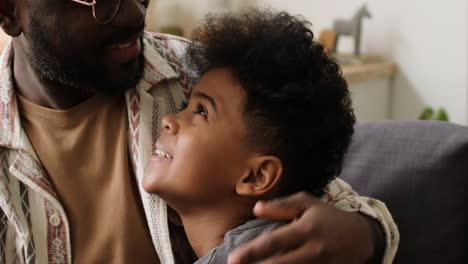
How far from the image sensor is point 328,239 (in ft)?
2.97

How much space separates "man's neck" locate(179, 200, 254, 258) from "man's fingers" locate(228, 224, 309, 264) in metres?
0.17

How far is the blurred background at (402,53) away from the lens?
2.60m

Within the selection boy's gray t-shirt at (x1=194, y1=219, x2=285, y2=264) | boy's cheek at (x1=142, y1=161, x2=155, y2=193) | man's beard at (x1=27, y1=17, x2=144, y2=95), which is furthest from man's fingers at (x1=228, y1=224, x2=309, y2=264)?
man's beard at (x1=27, y1=17, x2=144, y2=95)

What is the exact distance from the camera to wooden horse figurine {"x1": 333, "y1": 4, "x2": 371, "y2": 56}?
9.04 feet

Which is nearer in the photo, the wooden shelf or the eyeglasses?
the eyeglasses

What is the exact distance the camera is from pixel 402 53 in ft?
9.23

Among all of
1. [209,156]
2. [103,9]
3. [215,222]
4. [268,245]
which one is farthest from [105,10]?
[268,245]

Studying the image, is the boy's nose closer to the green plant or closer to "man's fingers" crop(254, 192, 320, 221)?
"man's fingers" crop(254, 192, 320, 221)

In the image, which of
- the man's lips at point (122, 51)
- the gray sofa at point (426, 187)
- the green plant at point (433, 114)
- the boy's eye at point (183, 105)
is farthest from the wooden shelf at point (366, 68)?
the man's lips at point (122, 51)

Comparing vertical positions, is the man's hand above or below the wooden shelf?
above

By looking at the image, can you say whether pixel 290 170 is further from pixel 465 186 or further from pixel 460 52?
pixel 460 52

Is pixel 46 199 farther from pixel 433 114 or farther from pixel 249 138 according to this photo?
pixel 433 114

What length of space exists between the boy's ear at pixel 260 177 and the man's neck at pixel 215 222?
2.2 inches

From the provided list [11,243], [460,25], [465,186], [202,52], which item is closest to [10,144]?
[11,243]
